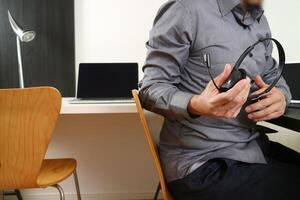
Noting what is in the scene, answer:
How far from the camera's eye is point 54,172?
1116mm

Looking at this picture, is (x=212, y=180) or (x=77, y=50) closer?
(x=212, y=180)

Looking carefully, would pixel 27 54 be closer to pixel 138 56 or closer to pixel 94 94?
pixel 94 94

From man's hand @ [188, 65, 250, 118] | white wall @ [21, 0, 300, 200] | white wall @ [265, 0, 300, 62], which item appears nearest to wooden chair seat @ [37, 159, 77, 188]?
white wall @ [21, 0, 300, 200]

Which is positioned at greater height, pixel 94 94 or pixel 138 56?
pixel 138 56

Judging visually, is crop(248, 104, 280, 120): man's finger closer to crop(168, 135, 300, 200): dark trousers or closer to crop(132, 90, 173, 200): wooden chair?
crop(168, 135, 300, 200): dark trousers

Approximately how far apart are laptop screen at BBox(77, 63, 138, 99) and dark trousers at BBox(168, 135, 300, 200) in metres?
0.76

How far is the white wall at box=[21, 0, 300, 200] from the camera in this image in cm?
160

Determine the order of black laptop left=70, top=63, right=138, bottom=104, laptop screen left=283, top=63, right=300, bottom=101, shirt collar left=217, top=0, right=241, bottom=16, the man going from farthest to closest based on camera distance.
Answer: black laptop left=70, top=63, right=138, bottom=104, laptop screen left=283, top=63, right=300, bottom=101, shirt collar left=217, top=0, right=241, bottom=16, the man

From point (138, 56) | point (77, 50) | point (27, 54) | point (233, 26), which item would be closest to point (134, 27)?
point (138, 56)

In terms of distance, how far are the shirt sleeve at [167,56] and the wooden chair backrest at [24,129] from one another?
1.20ft

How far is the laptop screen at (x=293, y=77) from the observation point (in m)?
1.27

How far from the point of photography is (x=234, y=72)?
562 mm

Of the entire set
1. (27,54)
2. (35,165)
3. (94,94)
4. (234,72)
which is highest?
(234,72)

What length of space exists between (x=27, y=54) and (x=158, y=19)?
1.08 m
